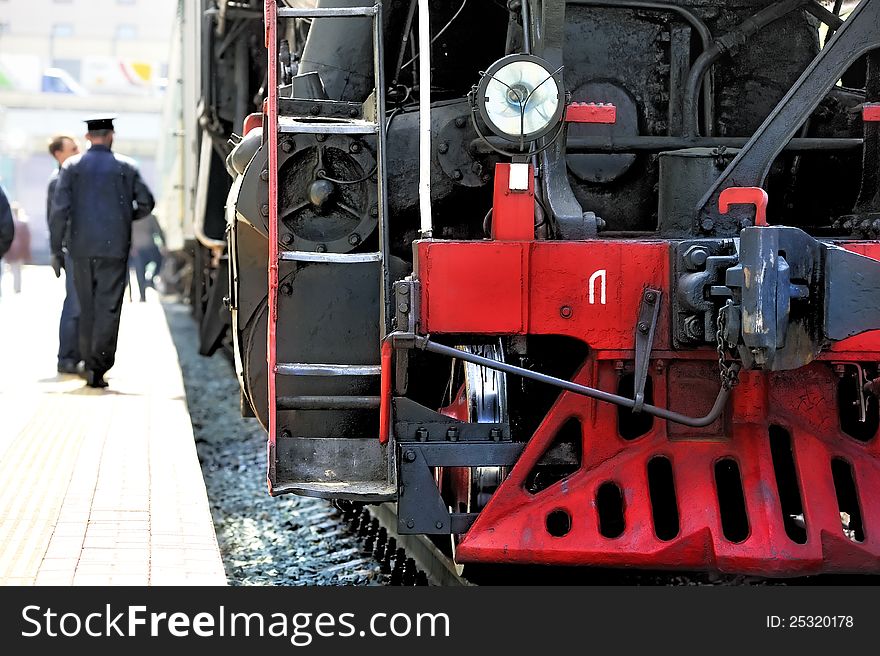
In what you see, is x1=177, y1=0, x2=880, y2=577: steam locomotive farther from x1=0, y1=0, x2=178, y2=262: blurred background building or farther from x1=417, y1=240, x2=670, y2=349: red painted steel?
x1=0, y1=0, x2=178, y2=262: blurred background building

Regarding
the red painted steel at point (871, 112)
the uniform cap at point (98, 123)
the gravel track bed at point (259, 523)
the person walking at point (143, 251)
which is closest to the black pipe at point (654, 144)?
the red painted steel at point (871, 112)

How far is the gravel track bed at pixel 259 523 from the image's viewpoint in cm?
597

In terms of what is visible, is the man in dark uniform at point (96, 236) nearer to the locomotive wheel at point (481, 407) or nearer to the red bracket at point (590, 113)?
the locomotive wheel at point (481, 407)

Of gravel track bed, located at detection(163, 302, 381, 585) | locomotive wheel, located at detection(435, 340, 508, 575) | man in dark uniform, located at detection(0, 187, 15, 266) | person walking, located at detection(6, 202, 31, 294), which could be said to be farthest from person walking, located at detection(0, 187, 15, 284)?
person walking, located at detection(6, 202, 31, 294)

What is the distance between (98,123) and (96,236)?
0.88 meters

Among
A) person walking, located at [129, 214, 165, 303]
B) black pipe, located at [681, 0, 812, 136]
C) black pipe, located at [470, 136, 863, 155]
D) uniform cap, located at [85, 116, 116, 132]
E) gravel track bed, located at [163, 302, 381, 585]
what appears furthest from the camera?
person walking, located at [129, 214, 165, 303]

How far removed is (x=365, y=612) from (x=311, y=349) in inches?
49.3

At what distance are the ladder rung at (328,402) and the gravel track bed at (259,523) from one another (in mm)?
1400

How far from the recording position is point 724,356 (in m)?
4.00

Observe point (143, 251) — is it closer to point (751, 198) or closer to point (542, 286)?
point (542, 286)

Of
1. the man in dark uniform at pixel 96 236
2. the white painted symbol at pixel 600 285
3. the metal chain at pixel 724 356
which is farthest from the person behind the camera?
the man in dark uniform at pixel 96 236

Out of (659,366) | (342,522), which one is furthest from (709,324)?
(342,522)

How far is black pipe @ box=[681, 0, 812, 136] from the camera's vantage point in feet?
16.1

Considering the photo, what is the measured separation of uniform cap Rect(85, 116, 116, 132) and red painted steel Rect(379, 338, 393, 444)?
5.95m
